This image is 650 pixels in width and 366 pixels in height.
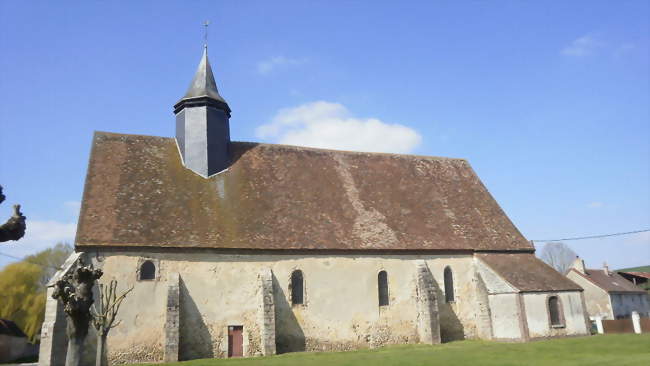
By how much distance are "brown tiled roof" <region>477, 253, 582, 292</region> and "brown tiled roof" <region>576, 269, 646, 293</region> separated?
22.4 metres

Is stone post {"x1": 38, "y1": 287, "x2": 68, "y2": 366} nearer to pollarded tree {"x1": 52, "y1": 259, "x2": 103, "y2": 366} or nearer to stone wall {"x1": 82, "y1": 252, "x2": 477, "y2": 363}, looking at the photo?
stone wall {"x1": 82, "y1": 252, "x2": 477, "y2": 363}

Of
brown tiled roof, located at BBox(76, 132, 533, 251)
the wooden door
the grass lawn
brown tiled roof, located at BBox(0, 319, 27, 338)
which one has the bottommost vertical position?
the grass lawn

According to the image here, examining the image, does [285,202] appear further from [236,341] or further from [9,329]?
[9,329]

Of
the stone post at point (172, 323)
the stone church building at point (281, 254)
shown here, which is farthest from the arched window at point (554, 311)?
the stone post at point (172, 323)

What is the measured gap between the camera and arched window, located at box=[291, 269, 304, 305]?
67.8 feet

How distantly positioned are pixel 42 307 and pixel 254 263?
2585 centimetres

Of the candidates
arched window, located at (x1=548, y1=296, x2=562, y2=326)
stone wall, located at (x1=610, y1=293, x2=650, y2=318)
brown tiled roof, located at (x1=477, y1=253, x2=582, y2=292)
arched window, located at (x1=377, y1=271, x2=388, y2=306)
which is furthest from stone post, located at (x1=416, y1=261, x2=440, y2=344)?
stone wall, located at (x1=610, y1=293, x2=650, y2=318)

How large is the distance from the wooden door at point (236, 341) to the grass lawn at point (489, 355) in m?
1.12

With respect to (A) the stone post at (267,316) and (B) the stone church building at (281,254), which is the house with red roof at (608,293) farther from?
(A) the stone post at (267,316)

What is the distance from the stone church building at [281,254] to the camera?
1892cm

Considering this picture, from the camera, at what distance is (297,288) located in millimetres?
20844

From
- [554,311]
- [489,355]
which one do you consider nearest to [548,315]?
[554,311]

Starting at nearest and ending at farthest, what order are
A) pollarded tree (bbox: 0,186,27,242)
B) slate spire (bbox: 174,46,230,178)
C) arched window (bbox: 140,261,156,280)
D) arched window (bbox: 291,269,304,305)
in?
pollarded tree (bbox: 0,186,27,242)
arched window (bbox: 140,261,156,280)
arched window (bbox: 291,269,304,305)
slate spire (bbox: 174,46,230,178)

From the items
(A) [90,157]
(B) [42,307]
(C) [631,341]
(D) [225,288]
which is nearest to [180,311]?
(D) [225,288]
